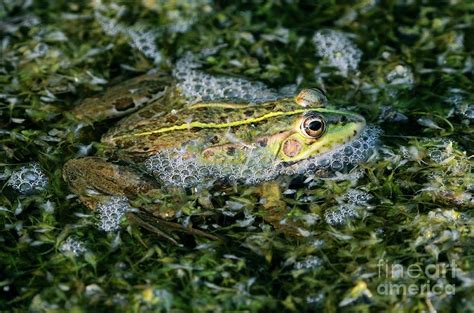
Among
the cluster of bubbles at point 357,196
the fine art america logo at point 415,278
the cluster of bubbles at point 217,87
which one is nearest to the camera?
the fine art america logo at point 415,278

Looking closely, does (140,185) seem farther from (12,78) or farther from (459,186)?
(459,186)

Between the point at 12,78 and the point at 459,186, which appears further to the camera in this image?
the point at 12,78

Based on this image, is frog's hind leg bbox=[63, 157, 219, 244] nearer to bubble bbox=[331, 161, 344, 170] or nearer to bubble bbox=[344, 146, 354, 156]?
bubble bbox=[331, 161, 344, 170]

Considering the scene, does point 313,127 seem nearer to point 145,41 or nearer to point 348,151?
point 348,151

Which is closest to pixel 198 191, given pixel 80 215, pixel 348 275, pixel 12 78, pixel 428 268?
pixel 80 215

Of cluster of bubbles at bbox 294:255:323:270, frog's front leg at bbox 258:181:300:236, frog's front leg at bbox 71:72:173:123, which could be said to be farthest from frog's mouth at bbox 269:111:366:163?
frog's front leg at bbox 71:72:173:123

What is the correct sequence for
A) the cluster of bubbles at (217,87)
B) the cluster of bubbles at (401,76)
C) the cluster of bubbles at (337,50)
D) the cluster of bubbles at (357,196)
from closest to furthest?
the cluster of bubbles at (357,196), the cluster of bubbles at (217,87), the cluster of bubbles at (401,76), the cluster of bubbles at (337,50)

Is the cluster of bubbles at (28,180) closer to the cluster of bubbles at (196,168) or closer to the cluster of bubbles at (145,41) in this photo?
the cluster of bubbles at (196,168)

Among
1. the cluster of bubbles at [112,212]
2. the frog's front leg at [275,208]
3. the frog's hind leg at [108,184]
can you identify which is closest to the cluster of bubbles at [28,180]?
the frog's hind leg at [108,184]

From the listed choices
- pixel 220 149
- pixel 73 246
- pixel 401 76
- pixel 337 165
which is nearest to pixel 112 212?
pixel 73 246
